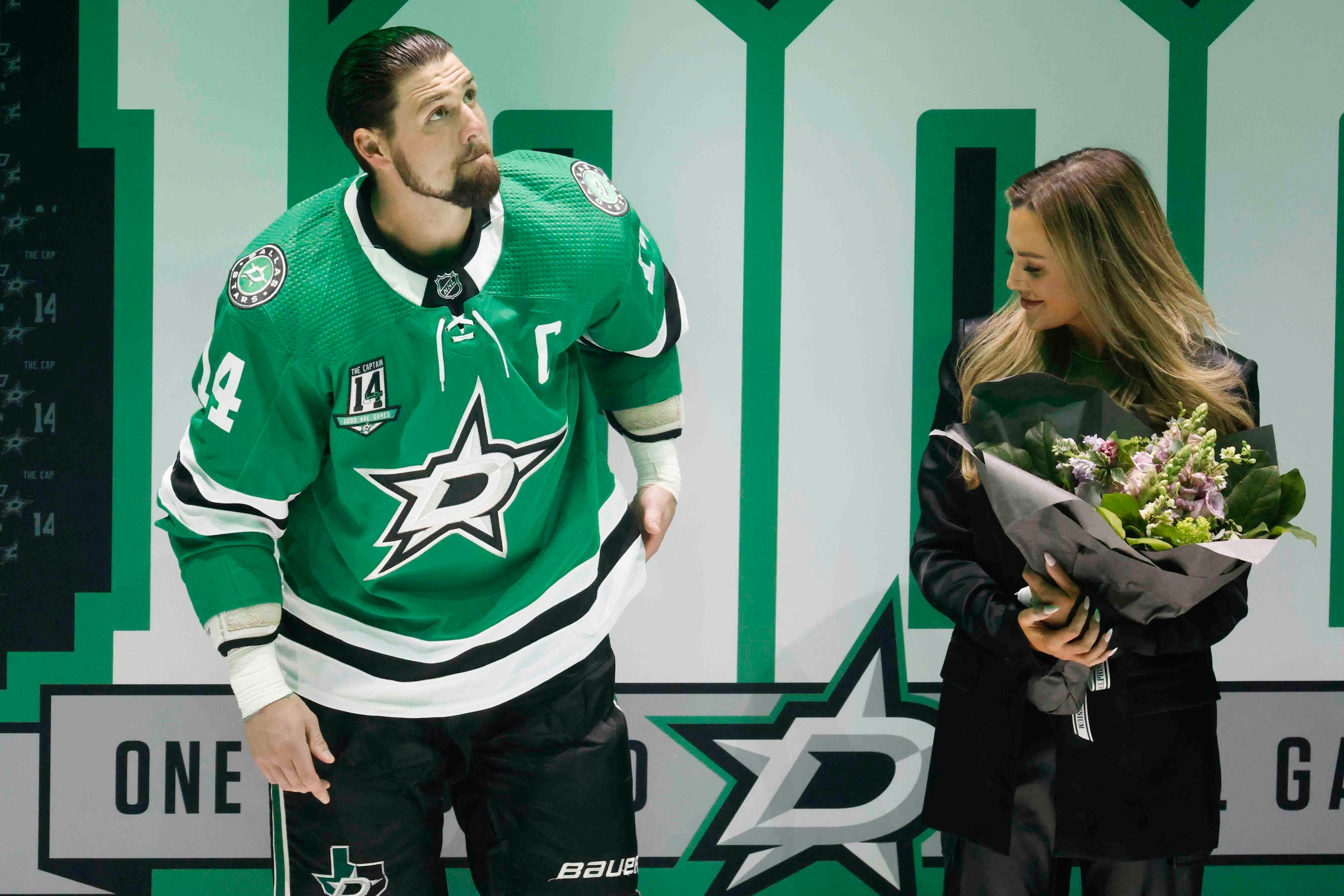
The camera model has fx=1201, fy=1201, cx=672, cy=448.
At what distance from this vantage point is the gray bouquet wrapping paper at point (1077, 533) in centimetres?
139

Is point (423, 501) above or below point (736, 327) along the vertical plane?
below

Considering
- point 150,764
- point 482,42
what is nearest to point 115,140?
point 482,42

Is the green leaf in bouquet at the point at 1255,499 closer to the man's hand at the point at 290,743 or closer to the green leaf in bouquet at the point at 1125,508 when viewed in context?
the green leaf in bouquet at the point at 1125,508

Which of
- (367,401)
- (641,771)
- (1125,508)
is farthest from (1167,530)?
(641,771)

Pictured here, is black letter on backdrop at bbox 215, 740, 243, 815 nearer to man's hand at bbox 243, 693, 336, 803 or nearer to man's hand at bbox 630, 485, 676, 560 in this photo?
man's hand at bbox 243, 693, 336, 803

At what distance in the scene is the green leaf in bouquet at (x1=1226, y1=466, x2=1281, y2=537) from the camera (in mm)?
1450

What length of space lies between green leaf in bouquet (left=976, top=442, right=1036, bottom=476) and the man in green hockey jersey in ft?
1.70

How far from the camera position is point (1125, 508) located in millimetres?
1413

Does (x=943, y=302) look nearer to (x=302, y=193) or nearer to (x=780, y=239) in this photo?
(x=780, y=239)

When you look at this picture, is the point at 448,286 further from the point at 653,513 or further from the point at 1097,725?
the point at 1097,725

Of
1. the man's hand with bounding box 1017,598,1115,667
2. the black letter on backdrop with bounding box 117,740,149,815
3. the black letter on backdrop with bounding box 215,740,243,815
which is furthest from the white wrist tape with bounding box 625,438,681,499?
the black letter on backdrop with bounding box 117,740,149,815

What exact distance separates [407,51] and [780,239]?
895 millimetres

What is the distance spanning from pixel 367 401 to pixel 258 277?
0.21m

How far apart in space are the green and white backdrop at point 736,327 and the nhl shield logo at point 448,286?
72 centimetres
